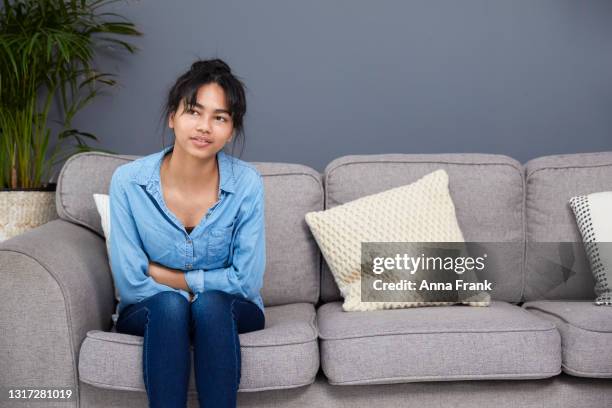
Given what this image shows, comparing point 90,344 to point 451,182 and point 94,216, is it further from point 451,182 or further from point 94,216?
point 451,182

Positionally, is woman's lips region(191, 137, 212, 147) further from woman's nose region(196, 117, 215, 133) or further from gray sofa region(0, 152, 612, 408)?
gray sofa region(0, 152, 612, 408)

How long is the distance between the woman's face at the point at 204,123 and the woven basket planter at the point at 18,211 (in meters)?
0.88

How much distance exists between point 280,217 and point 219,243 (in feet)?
1.33

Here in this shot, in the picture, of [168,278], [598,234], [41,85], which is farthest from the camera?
[41,85]

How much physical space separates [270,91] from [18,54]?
0.96m

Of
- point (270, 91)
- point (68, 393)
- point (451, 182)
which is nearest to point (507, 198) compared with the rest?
point (451, 182)

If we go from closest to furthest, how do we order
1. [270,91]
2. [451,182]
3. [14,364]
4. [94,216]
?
[14,364] < [94,216] < [451,182] < [270,91]

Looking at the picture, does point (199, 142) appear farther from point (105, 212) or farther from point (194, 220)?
point (105, 212)

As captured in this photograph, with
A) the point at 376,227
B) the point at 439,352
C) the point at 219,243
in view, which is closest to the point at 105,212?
the point at 219,243

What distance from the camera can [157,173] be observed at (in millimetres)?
1827

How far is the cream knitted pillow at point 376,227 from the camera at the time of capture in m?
2.07

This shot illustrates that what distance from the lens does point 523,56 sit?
285 cm

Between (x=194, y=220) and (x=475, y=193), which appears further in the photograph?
(x=475, y=193)

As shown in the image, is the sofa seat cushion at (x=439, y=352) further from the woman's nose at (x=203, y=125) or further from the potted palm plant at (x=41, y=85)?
the potted palm plant at (x=41, y=85)
